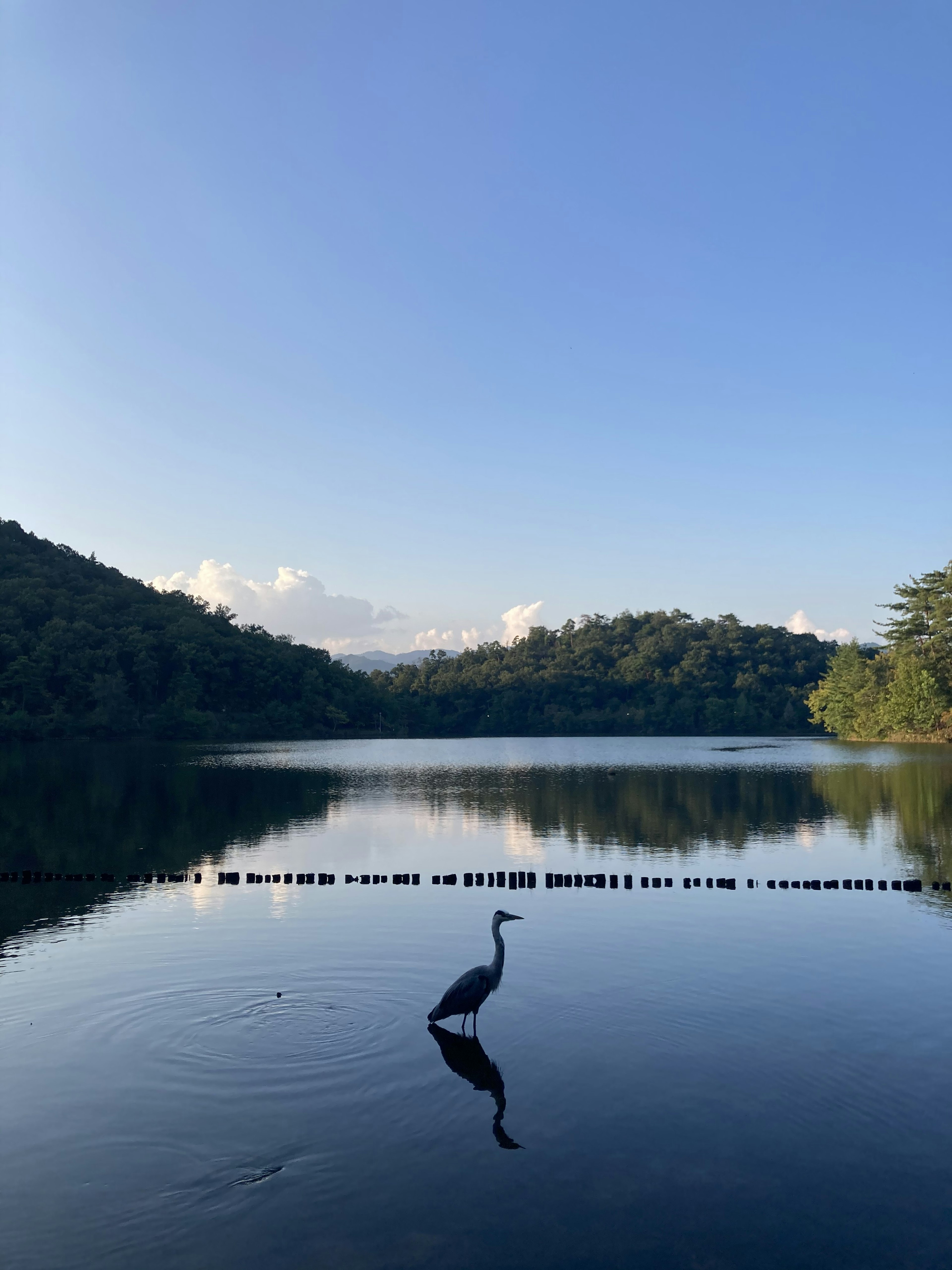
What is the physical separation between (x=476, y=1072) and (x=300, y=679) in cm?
14049

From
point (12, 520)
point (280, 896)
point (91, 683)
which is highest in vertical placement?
point (12, 520)

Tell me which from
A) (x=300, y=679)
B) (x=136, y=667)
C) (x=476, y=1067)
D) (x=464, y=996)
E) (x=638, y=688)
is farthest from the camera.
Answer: (x=638, y=688)

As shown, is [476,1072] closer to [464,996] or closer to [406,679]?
[464,996]

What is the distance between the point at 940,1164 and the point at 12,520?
157 metres

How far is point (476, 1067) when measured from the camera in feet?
35.8

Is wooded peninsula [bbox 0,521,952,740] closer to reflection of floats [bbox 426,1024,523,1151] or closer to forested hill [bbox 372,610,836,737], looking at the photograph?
forested hill [bbox 372,610,836,737]

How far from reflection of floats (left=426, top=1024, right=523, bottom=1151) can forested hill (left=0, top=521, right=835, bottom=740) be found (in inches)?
4032

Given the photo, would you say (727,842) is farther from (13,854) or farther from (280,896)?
(13,854)

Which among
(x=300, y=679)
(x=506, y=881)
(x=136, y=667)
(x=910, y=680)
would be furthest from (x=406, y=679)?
(x=506, y=881)

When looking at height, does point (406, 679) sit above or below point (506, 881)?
above

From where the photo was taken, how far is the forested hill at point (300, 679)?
110 meters

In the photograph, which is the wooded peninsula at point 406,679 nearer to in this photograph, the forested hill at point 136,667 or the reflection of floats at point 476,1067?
the forested hill at point 136,667

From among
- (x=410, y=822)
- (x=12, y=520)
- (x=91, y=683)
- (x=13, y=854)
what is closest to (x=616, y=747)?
(x=91, y=683)

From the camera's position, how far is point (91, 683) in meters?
111
